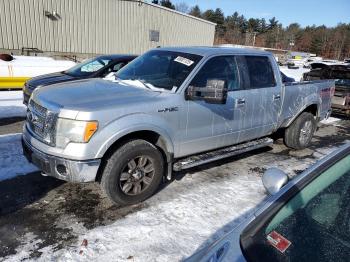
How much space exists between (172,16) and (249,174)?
24.9 m

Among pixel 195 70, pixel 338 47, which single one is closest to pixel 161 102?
pixel 195 70

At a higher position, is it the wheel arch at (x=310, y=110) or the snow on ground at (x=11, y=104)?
the wheel arch at (x=310, y=110)

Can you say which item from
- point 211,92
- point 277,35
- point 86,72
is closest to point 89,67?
point 86,72

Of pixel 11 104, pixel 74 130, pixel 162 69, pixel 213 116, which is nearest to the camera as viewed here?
pixel 74 130

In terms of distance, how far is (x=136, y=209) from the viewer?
401 centimetres

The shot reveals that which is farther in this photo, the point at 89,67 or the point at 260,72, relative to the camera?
the point at 89,67

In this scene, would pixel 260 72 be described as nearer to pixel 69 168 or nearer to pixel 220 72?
pixel 220 72

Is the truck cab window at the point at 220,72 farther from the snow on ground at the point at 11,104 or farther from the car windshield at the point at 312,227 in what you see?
the snow on ground at the point at 11,104

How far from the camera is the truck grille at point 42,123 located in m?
3.65

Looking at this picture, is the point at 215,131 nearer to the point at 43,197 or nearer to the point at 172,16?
the point at 43,197

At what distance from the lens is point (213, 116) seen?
4645mm

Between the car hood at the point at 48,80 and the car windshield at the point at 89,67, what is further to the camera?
the car windshield at the point at 89,67

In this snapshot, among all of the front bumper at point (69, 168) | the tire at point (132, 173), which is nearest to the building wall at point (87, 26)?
the front bumper at point (69, 168)

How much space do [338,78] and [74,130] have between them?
32.4ft
